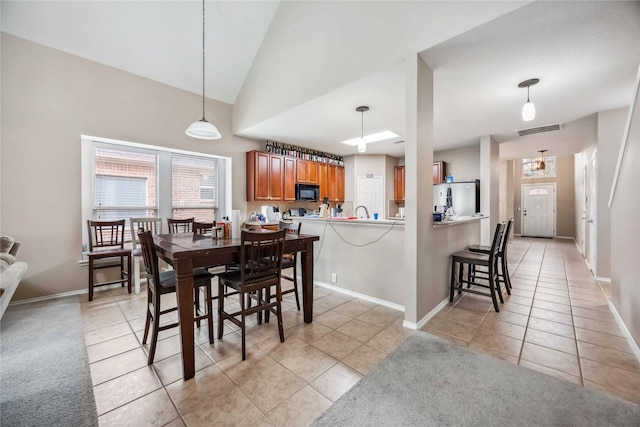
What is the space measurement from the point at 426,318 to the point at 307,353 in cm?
130

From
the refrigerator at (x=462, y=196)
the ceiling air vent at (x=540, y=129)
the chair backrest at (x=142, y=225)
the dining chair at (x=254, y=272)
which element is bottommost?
the dining chair at (x=254, y=272)

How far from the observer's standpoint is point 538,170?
9305 mm

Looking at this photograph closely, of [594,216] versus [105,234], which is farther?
[594,216]

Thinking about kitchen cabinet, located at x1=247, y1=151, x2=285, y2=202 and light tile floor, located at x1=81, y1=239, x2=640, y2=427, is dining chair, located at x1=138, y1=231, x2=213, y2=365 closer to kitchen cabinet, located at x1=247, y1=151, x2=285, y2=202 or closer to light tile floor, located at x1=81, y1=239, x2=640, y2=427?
light tile floor, located at x1=81, y1=239, x2=640, y2=427

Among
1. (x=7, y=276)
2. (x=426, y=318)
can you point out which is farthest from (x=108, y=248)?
(x=426, y=318)

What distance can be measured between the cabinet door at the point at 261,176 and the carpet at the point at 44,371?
3005mm

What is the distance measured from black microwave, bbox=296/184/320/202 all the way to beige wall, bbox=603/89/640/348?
178 inches

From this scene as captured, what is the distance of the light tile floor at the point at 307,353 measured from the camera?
1542 mm

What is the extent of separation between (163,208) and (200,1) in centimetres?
295

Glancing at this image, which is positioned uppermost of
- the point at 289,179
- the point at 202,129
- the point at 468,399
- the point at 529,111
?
the point at 529,111

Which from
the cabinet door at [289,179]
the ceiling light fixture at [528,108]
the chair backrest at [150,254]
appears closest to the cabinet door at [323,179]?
the cabinet door at [289,179]

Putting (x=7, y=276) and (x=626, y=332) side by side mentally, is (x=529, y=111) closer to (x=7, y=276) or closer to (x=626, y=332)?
(x=626, y=332)

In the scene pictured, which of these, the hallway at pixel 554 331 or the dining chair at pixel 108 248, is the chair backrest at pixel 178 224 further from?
the hallway at pixel 554 331

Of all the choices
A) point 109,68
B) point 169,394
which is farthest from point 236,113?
point 169,394
